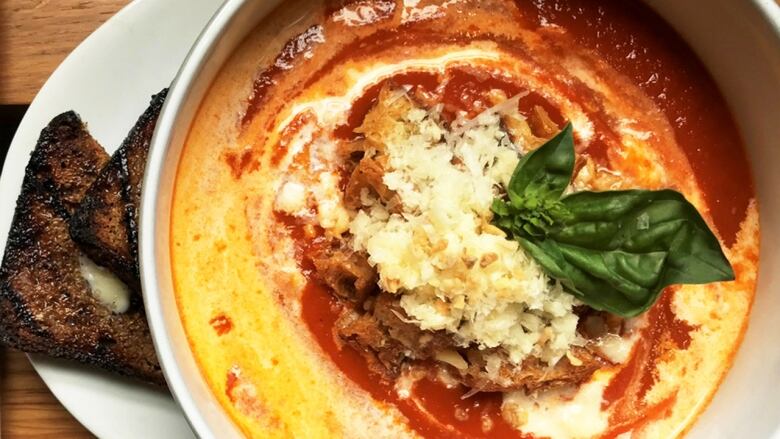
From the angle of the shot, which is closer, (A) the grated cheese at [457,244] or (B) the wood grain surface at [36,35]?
(A) the grated cheese at [457,244]

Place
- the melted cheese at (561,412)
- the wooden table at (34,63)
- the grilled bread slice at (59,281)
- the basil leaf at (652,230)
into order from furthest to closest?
1. the wooden table at (34,63)
2. the grilled bread slice at (59,281)
3. the melted cheese at (561,412)
4. the basil leaf at (652,230)

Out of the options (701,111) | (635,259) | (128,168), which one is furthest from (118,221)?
(701,111)

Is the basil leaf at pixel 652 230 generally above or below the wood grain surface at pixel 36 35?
below

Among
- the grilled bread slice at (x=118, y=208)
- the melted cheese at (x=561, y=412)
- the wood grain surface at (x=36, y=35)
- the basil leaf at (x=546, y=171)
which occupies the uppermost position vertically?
the wood grain surface at (x=36, y=35)

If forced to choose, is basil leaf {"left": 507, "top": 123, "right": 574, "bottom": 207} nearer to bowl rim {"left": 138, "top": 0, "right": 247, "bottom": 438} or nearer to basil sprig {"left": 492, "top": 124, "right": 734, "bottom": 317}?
basil sprig {"left": 492, "top": 124, "right": 734, "bottom": 317}

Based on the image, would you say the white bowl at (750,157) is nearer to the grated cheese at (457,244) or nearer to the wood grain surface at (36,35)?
the grated cheese at (457,244)

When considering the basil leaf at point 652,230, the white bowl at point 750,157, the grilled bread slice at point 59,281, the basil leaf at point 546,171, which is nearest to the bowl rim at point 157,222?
the white bowl at point 750,157

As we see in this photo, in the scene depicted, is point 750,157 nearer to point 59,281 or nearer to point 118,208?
point 118,208

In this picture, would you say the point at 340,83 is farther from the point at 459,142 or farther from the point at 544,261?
the point at 544,261
